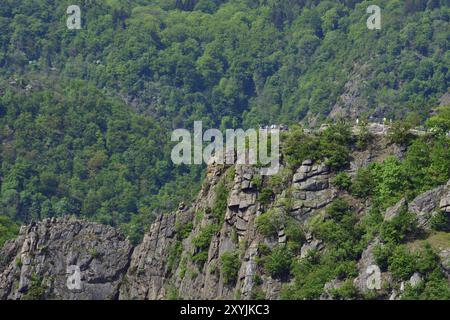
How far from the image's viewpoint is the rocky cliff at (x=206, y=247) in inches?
4286

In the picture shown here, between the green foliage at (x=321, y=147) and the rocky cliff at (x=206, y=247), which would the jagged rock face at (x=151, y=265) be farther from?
the green foliage at (x=321, y=147)

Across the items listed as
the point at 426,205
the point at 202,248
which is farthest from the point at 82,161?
the point at 426,205

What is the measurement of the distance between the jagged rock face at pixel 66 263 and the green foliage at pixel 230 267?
812 cm

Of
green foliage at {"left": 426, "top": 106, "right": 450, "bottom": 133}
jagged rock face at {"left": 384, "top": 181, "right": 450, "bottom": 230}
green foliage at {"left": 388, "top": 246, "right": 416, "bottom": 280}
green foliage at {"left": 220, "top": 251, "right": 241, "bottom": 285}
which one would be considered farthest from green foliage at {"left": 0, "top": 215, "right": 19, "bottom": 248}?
green foliage at {"left": 388, "top": 246, "right": 416, "bottom": 280}

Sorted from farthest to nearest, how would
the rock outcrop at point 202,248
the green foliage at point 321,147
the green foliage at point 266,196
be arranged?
1. the green foliage at point 321,147
2. the green foliage at point 266,196
3. the rock outcrop at point 202,248

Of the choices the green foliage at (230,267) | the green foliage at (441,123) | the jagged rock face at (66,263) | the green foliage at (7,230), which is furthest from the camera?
the green foliage at (7,230)

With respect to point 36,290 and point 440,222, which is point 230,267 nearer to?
point 440,222

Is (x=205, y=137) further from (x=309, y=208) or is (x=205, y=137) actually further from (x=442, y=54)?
(x=309, y=208)

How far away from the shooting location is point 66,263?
11838 centimetres

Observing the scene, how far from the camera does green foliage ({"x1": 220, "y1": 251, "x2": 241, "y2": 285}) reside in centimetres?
11031

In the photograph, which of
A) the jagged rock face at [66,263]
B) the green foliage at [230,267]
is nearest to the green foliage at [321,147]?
the green foliage at [230,267]

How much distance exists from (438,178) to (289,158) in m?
7.69

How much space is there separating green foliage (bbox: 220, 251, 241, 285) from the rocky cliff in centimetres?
5
